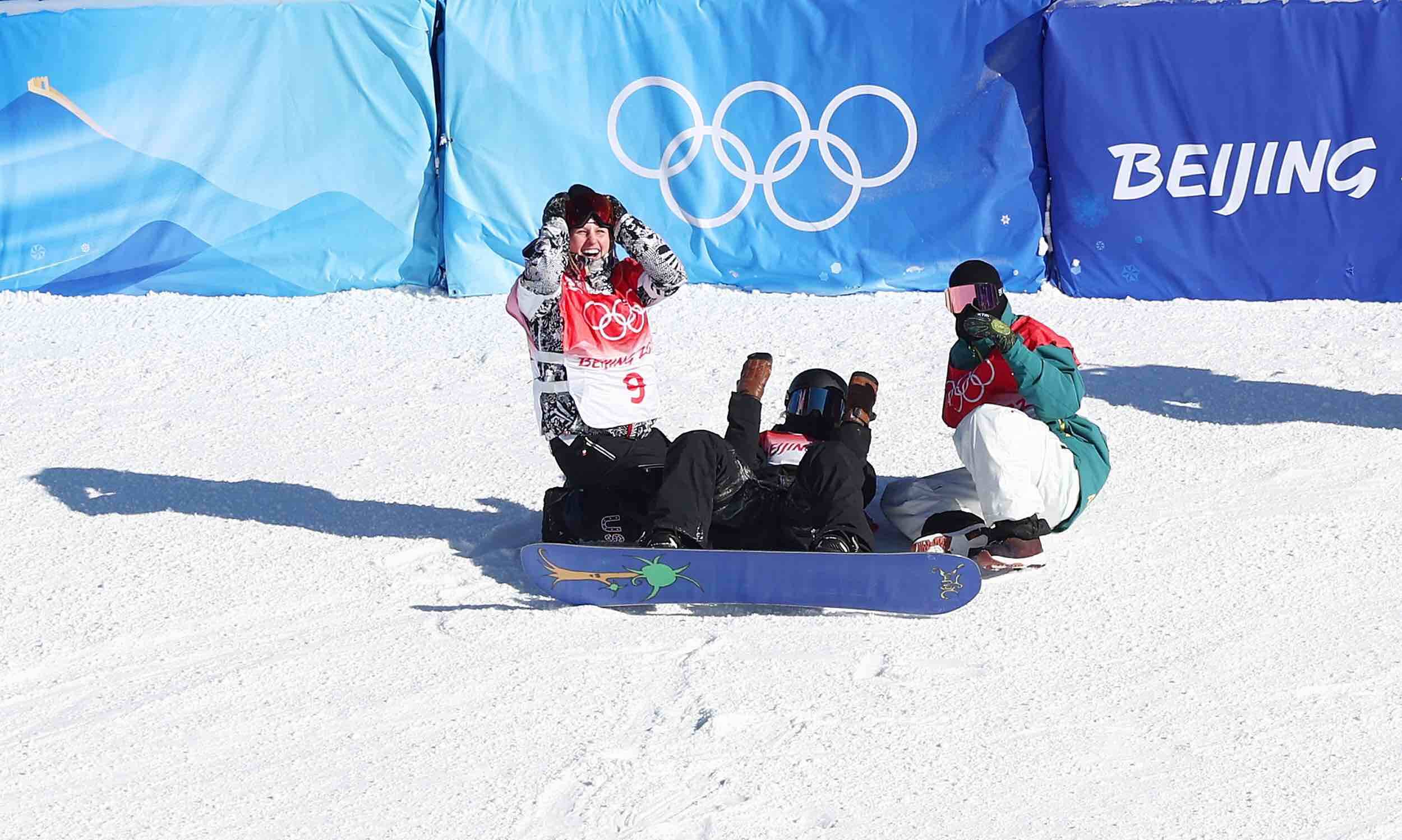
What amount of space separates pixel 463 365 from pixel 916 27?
326 centimetres

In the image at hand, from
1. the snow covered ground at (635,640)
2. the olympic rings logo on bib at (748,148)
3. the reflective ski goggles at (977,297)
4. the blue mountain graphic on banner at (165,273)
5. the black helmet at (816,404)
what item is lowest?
the snow covered ground at (635,640)

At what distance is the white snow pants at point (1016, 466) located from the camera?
511 centimetres

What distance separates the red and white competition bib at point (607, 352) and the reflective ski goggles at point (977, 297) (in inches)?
41.7

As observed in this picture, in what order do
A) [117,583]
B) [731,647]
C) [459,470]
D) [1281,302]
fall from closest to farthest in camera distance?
1. [731,647]
2. [117,583]
3. [459,470]
4. [1281,302]

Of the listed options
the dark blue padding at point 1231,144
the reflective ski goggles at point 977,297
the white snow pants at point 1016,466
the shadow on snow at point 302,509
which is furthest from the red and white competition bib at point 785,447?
the dark blue padding at point 1231,144

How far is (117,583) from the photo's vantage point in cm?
544

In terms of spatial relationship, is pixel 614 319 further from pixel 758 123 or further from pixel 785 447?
pixel 758 123

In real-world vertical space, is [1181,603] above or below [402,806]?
above

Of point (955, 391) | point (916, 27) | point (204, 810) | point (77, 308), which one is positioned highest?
point (916, 27)

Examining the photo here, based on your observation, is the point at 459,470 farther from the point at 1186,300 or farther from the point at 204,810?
the point at 1186,300

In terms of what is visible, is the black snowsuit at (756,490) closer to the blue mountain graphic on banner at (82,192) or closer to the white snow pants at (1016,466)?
the white snow pants at (1016,466)

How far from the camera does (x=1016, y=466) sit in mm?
5109

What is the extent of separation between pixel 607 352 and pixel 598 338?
0.06m

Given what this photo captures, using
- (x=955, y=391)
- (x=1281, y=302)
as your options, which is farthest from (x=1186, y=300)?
(x=955, y=391)
